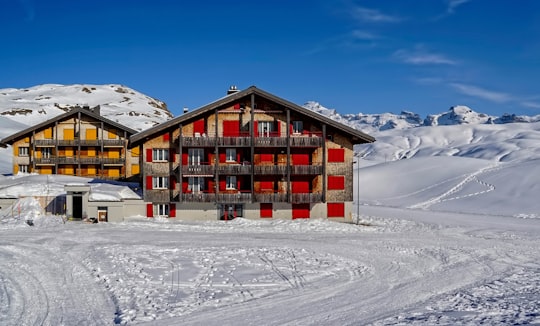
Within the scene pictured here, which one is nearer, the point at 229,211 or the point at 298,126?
the point at 229,211

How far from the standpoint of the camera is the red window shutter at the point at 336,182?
44.1 m

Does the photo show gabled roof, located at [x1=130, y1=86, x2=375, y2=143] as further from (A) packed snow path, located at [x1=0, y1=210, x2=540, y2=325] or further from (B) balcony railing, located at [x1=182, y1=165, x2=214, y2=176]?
(A) packed snow path, located at [x1=0, y1=210, x2=540, y2=325]

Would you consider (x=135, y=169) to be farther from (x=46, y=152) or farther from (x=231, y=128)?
(x=231, y=128)

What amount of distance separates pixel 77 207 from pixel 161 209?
768 cm

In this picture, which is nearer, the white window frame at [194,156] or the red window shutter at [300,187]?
the white window frame at [194,156]

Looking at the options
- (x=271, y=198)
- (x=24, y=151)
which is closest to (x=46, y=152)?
(x=24, y=151)

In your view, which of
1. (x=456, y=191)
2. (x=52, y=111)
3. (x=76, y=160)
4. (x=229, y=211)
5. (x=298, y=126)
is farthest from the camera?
(x=52, y=111)

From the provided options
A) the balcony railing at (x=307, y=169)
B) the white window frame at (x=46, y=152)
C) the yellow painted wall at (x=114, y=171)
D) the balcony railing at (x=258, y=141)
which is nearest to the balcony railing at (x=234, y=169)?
the balcony railing at (x=258, y=141)

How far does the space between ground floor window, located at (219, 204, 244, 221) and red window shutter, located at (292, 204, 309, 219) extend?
4900mm

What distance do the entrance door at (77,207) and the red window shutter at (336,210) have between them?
76.0 feet

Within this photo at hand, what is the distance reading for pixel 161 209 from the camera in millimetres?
43781

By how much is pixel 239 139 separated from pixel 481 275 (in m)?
26.1

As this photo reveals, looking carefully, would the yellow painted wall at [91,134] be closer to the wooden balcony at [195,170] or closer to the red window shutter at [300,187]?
the wooden balcony at [195,170]

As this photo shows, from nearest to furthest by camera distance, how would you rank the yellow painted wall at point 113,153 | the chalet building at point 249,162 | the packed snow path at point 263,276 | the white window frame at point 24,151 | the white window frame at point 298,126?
the packed snow path at point 263,276, the chalet building at point 249,162, the white window frame at point 298,126, the white window frame at point 24,151, the yellow painted wall at point 113,153
